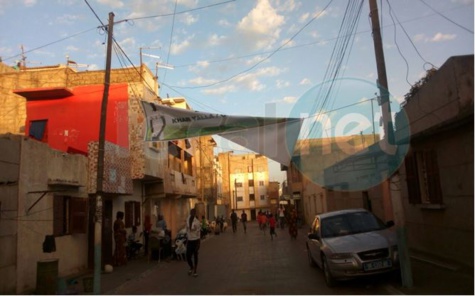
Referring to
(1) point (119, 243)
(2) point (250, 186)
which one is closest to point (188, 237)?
(1) point (119, 243)

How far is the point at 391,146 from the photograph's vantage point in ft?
30.0

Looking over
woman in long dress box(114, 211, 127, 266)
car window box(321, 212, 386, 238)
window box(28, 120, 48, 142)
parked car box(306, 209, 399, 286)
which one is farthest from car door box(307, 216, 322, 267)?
window box(28, 120, 48, 142)

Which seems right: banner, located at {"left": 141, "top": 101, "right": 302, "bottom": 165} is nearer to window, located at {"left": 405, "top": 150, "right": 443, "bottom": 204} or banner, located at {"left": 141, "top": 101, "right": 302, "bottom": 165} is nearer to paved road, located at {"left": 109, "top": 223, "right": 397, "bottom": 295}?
paved road, located at {"left": 109, "top": 223, "right": 397, "bottom": 295}

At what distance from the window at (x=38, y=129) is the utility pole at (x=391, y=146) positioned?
15926 mm

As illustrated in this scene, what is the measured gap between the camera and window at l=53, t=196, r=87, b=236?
12581mm

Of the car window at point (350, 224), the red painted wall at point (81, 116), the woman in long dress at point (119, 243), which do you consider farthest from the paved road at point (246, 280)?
the red painted wall at point (81, 116)

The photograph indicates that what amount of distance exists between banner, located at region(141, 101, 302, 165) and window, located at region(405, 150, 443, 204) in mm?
4190

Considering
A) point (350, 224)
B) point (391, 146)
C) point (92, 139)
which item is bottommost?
point (350, 224)

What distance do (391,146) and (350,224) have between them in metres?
2.24

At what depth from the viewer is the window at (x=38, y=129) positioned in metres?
19.6

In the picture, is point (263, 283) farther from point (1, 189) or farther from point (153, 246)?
point (153, 246)

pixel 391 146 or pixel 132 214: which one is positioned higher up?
pixel 391 146

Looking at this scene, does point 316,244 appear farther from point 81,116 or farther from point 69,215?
point 81,116

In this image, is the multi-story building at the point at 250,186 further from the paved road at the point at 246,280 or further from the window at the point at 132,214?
the paved road at the point at 246,280
